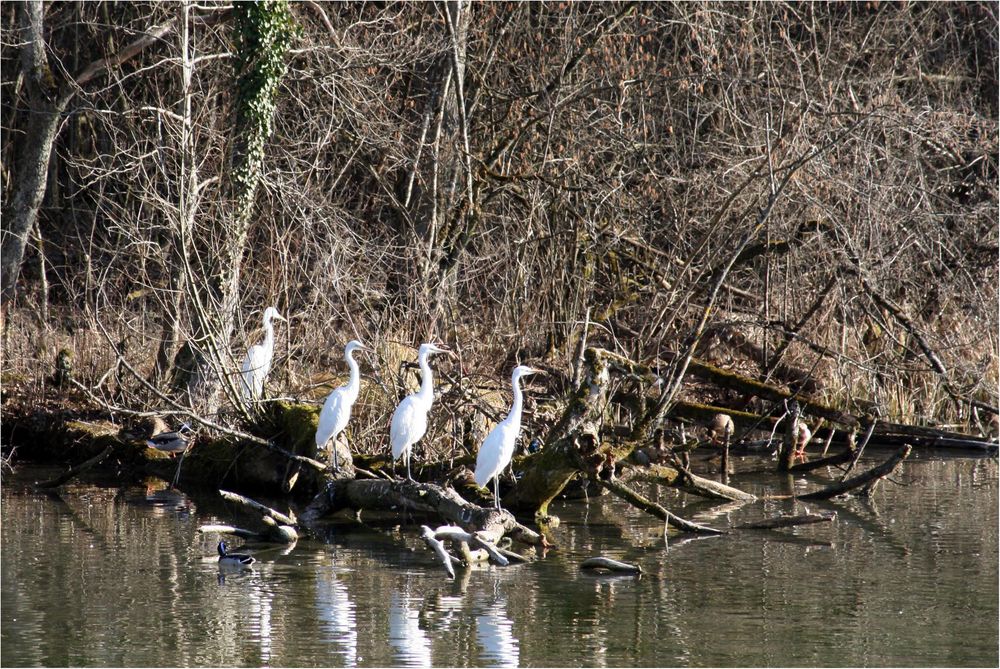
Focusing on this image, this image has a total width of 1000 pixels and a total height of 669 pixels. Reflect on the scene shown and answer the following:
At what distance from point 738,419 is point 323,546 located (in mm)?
5321

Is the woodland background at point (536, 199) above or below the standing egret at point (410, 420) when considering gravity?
→ above

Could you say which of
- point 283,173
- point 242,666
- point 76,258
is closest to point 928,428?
point 283,173

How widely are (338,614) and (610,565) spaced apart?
1.92 meters

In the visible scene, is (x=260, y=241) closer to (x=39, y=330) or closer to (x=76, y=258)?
(x=39, y=330)

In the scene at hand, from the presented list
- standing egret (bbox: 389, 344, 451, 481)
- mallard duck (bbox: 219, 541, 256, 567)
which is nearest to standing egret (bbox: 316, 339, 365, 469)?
standing egret (bbox: 389, 344, 451, 481)

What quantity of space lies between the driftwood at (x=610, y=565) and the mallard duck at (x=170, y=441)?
5410 millimetres

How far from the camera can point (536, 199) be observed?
1440cm

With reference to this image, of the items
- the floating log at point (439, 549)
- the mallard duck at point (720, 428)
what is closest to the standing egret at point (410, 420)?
the floating log at point (439, 549)

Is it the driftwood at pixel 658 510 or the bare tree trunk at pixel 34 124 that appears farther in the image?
the bare tree trunk at pixel 34 124

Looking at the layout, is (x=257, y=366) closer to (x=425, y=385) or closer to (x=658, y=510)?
(x=425, y=385)

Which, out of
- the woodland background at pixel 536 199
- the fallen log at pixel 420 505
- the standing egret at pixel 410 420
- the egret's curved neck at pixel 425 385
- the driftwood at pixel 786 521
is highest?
the woodland background at pixel 536 199

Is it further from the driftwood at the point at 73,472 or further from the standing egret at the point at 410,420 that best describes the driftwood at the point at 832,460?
the driftwood at the point at 73,472

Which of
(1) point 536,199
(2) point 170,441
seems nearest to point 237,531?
(2) point 170,441

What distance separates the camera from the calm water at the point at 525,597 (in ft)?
21.6
